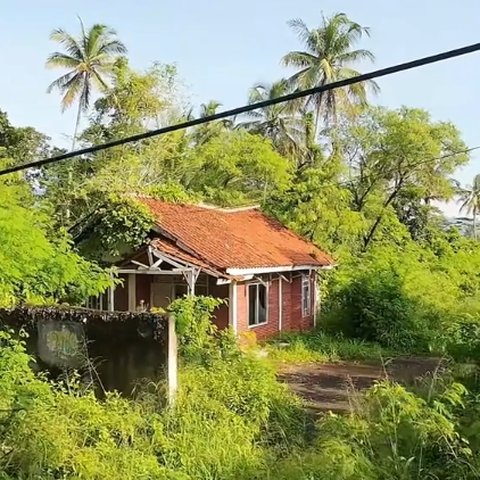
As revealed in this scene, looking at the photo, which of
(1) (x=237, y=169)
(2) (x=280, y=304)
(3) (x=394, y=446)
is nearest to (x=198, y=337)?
(3) (x=394, y=446)

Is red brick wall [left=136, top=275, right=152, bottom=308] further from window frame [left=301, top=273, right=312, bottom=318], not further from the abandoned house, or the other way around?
window frame [left=301, top=273, right=312, bottom=318]

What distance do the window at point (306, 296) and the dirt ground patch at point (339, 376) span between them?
5.06 m

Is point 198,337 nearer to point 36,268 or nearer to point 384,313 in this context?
point 36,268

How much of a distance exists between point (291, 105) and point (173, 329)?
72.8 ft

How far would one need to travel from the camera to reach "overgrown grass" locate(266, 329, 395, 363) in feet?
50.1

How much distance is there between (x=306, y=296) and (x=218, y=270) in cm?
663

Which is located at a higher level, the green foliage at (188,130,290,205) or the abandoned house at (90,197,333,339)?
the green foliage at (188,130,290,205)

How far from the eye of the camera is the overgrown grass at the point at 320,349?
15281 millimetres

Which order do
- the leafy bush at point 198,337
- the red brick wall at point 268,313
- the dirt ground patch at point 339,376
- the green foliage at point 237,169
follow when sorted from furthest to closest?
the green foliage at point 237,169 < the red brick wall at point 268,313 < the dirt ground patch at point 339,376 < the leafy bush at point 198,337

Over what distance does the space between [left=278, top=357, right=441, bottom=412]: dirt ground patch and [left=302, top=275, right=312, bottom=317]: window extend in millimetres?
5065

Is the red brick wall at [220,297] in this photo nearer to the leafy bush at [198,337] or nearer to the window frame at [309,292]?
the window frame at [309,292]

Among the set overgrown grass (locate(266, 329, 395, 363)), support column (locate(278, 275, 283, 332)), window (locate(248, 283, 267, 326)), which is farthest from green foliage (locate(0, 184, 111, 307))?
support column (locate(278, 275, 283, 332))

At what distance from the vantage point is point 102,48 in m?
30.2

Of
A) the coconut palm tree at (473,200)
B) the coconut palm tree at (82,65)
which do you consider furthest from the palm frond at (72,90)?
the coconut palm tree at (473,200)
